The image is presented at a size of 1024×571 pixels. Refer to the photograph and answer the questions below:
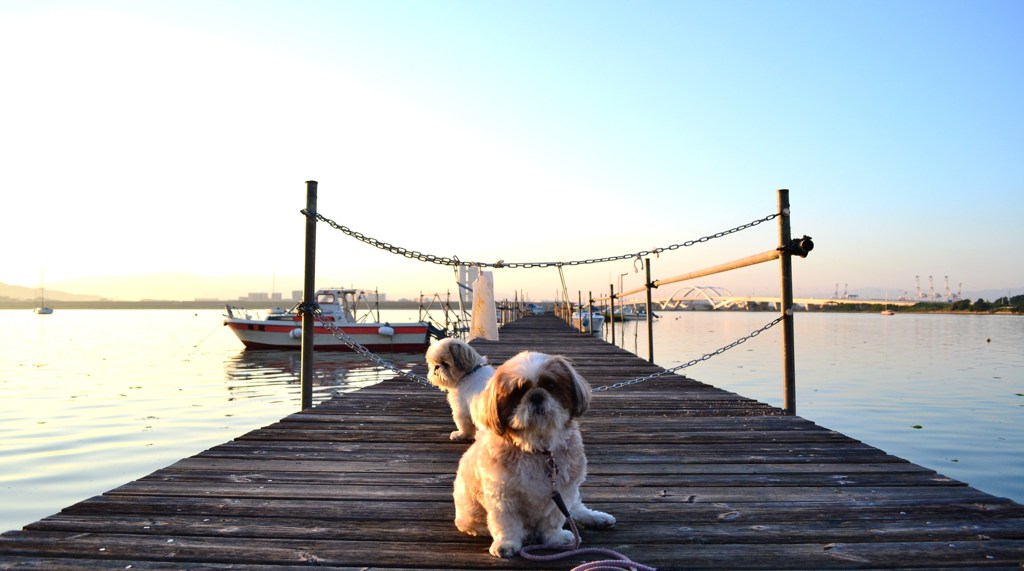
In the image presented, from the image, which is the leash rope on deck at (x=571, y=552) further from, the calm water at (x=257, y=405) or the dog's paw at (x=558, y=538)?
the calm water at (x=257, y=405)

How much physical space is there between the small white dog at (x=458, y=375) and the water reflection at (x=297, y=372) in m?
8.34

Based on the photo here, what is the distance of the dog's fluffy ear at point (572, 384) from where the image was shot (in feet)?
7.84

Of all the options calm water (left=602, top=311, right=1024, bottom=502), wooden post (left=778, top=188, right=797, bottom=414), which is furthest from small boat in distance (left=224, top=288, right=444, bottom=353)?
wooden post (left=778, top=188, right=797, bottom=414)

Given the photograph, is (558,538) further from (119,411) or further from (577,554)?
(119,411)

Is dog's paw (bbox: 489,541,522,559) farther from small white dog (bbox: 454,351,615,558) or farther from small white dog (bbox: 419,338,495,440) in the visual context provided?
small white dog (bbox: 419,338,495,440)

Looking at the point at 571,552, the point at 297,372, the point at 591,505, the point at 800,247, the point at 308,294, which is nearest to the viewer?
the point at 571,552

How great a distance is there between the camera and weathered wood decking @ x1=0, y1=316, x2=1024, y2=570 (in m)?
2.30

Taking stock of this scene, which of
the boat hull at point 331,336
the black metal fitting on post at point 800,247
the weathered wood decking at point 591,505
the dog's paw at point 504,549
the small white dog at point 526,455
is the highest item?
the black metal fitting on post at point 800,247

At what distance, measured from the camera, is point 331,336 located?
2825 cm

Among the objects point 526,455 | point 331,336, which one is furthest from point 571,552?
point 331,336

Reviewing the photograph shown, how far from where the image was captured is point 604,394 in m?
6.84

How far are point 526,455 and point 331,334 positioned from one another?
90.5ft

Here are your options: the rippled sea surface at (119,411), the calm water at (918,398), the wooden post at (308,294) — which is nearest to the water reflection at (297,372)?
the rippled sea surface at (119,411)

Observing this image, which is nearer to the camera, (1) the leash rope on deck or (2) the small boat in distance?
(1) the leash rope on deck
